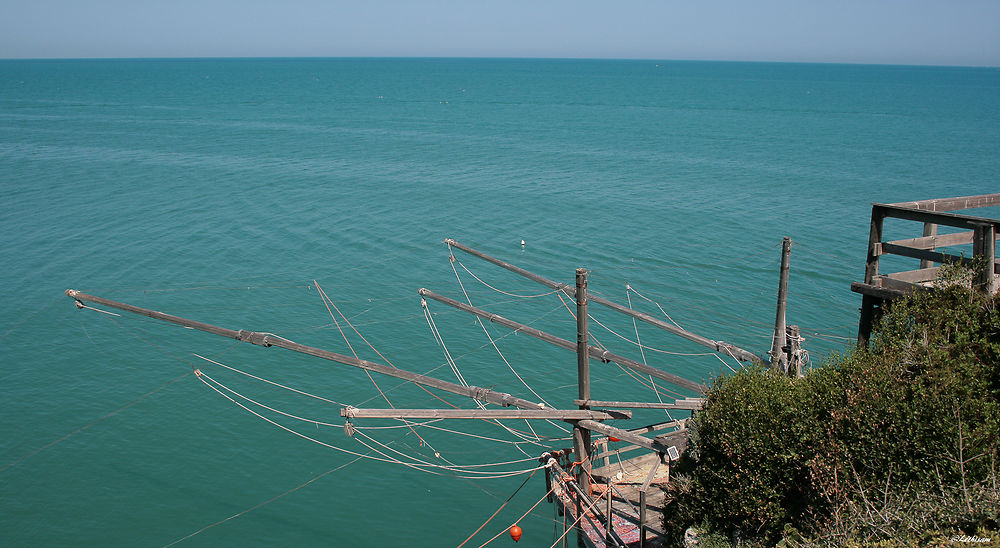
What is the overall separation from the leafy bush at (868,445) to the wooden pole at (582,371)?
2811 mm

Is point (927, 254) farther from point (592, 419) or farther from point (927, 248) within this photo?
point (592, 419)

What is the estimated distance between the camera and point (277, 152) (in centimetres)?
7694

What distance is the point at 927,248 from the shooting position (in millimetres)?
13328

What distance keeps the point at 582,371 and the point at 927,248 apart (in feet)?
22.0

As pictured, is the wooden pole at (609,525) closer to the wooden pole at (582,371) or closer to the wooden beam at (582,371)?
the wooden beam at (582,371)

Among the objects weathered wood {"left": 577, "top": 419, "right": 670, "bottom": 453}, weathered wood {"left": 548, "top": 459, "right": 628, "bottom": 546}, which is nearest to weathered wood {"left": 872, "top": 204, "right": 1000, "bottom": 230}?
weathered wood {"left": 577, "top": 419, "right": 670, "bottom": 453}

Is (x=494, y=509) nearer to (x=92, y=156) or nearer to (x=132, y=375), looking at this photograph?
(x=132, y=375)

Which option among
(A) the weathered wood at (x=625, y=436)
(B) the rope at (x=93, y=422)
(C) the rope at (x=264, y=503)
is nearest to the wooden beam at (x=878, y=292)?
(A) the weathered wood at (x=625, y=436)

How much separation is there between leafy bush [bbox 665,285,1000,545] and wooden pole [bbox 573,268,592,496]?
2.81 meters

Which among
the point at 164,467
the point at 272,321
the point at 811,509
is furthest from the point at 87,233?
the point at 811,509

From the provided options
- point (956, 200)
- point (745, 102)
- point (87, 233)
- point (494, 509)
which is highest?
point (745, 102)

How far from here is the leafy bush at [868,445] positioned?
32.1 ft

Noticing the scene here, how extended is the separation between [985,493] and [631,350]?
20.6m

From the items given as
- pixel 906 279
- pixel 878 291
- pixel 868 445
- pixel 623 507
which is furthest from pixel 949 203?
pixel 623 507
